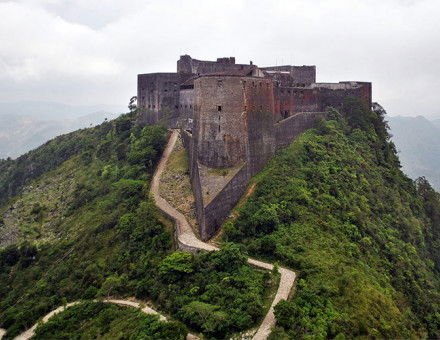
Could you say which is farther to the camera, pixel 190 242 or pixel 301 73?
pixel 301 73

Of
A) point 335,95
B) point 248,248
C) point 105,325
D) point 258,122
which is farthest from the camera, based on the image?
point 335,95

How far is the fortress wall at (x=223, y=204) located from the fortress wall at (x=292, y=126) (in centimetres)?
687

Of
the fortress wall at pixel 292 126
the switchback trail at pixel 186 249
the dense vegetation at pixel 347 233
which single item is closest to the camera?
the switchback trail at pixel 186 249

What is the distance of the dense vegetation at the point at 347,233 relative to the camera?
→ 69.6 ft

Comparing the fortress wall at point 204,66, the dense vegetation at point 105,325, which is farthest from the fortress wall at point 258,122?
the dense vegetation at point 105,325

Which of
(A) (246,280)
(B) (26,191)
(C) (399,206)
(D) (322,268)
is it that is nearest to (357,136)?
(C) (399,206)

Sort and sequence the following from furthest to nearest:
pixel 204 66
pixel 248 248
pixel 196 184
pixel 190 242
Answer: pixel 204 66
pixel 196 184
pixel 190 242
pixel 248 248

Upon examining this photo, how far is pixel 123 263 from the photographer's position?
29.4 m

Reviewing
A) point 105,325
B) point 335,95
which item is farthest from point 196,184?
point 335,95

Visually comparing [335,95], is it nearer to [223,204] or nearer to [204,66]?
[204,66]

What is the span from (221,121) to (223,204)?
21.9 feet

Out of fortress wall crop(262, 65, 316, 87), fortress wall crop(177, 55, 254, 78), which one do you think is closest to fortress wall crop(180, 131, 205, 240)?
fortress wall crop(177, 55, 254, 78)

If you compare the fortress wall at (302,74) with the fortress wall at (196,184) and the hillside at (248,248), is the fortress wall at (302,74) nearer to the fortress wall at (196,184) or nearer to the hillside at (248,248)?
the hillside at (248,248)

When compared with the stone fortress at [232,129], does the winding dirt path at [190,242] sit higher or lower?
lower
